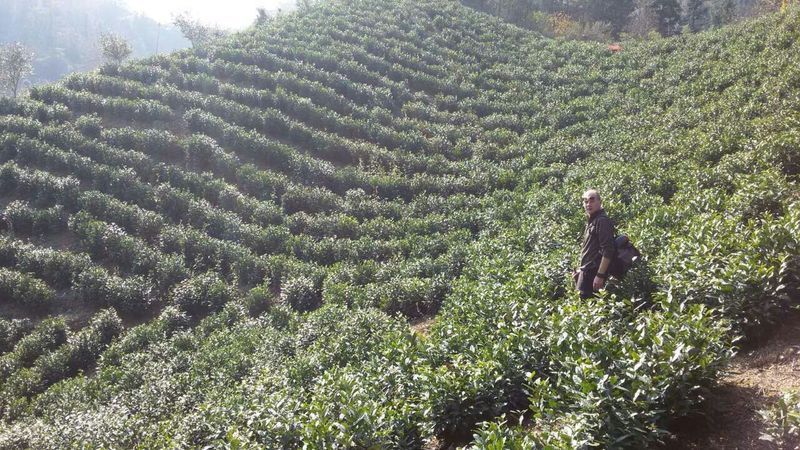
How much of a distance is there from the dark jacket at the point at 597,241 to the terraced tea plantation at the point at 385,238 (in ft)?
1.70

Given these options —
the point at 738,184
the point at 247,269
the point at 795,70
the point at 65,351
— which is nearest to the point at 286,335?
the point at 247,269

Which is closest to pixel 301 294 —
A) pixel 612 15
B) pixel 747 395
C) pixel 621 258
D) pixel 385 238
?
pixel 385 238

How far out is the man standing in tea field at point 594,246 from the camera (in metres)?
6.51

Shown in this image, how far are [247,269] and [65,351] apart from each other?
16.6 feet

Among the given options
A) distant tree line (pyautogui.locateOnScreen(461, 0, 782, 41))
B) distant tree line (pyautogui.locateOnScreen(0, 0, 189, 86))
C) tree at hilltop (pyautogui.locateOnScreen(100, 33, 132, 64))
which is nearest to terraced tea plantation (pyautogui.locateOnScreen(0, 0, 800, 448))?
tree at hilltop (pyautogui.locateOnScreen(100, 33, 132, 64))

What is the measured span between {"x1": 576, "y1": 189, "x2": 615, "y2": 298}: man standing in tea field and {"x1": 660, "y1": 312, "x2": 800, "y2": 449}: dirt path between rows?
1.83 meters

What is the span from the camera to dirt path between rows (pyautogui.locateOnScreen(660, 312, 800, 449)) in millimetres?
4230

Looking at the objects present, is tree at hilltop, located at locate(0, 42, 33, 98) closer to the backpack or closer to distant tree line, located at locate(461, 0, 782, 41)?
distant tree line, located at locate(461, 0, 782, 41)

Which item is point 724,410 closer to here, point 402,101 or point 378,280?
point 378,280

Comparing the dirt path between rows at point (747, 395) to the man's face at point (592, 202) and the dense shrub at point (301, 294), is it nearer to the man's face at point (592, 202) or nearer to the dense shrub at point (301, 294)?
the man's face at point (592, 202)

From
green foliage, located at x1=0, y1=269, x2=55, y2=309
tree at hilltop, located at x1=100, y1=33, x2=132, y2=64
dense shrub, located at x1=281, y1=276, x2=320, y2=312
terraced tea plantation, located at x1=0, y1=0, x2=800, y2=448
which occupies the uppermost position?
tree at hilltop, located at x1=100, y1=33, x2=132, y2=64

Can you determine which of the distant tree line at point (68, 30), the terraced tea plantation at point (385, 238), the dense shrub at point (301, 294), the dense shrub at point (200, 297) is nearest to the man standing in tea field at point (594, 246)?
the terraced tea plantation at point (385, 238)

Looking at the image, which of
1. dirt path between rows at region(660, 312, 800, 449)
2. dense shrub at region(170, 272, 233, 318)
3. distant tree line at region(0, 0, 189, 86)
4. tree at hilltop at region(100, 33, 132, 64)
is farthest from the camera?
distant tree line at region(0, 0, 189, 86)

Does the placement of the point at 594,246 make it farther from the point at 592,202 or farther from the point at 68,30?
the point at 68,30
